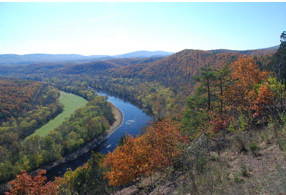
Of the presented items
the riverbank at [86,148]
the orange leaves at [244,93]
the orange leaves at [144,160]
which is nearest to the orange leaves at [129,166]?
the orange leaves at [144,160]

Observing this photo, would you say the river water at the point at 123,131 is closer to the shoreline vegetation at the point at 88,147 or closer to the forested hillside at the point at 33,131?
the shoreline vegetation at the point at 88,147

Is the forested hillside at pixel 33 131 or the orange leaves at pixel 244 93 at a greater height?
the orange leaves at pixel 244 93

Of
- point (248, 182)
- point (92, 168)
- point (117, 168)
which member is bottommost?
point (92, 168)

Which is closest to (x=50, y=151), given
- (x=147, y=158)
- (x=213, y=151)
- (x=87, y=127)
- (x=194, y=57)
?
(x=87, y=127)

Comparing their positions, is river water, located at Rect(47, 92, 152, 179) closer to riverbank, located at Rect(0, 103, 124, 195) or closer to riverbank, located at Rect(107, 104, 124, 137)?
riverbank, located at Rect(0, 103, 124, 195)

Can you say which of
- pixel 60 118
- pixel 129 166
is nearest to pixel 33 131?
pixel 60 118

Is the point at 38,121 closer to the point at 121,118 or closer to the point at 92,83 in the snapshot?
the point at 121,118

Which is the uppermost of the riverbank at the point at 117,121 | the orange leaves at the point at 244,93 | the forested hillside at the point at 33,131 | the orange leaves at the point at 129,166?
the orange leaves at the point at 244,93

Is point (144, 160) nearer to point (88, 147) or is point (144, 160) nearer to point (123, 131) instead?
point (88, 147)

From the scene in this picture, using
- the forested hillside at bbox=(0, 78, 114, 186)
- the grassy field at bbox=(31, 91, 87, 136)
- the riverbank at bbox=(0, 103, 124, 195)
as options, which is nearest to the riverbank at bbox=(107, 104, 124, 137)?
the riverbank at bbox=(0, 103, 124, 195)
